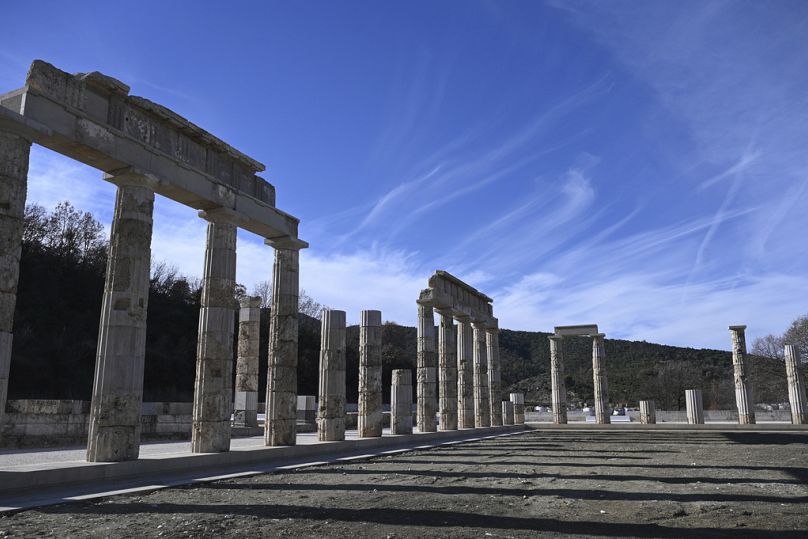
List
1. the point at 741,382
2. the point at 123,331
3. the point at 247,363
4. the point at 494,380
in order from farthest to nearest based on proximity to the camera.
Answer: the point at 741,382
the point at 494,380
the point at 247,363
the point at 123,331

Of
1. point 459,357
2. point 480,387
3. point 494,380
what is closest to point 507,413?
point 494,380

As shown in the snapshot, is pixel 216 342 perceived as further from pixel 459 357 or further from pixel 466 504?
pixel 459 357

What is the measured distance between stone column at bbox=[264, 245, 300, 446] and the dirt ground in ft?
9.82

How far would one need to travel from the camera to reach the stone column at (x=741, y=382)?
30.5 m

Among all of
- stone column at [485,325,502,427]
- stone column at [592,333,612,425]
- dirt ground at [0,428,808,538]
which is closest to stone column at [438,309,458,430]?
stone column at [485,325,502,427]

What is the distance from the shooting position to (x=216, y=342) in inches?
518

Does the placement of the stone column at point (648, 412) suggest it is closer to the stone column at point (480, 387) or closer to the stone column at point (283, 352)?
the stone column at point (480, 387)

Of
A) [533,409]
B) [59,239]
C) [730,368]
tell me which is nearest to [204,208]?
[59,239]

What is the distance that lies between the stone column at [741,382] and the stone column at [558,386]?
28.4ft

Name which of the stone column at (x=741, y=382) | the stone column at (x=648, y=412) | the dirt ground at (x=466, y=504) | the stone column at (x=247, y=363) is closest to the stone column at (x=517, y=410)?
the stone column at (x=648, y=412)

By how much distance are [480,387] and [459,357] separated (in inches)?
80.4

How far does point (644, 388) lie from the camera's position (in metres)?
57.7

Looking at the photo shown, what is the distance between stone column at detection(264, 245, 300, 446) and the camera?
582 inches

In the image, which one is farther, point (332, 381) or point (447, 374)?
point (447, 374)
